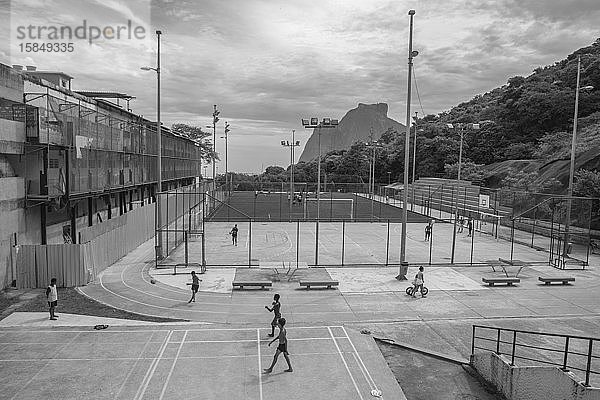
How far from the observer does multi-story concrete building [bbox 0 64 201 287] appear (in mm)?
22375

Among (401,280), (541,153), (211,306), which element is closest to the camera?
(211,306)

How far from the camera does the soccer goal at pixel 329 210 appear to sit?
58625 millimetres

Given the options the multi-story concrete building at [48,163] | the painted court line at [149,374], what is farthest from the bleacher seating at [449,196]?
the painted court line at [149,374]

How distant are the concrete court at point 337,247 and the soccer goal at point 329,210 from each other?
8.24m

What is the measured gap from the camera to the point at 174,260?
30.7 metres

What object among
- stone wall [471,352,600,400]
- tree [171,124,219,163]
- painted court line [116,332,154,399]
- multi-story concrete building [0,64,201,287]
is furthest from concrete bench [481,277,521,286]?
tree [171,124,219,163]

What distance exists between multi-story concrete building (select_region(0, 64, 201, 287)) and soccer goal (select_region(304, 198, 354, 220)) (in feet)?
84.9

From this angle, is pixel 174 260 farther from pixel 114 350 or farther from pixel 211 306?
pixel 114 350

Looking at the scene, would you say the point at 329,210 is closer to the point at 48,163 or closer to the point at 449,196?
the point at 449,196

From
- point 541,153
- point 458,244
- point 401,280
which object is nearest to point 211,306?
point 401,280

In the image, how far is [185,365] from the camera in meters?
15.0

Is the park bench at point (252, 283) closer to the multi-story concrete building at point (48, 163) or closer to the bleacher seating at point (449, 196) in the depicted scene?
the multi-story concrete building at point (48, 163)

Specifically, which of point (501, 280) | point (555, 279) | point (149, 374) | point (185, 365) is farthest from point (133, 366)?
point (555, 279)

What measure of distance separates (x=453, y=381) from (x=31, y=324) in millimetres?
15393
